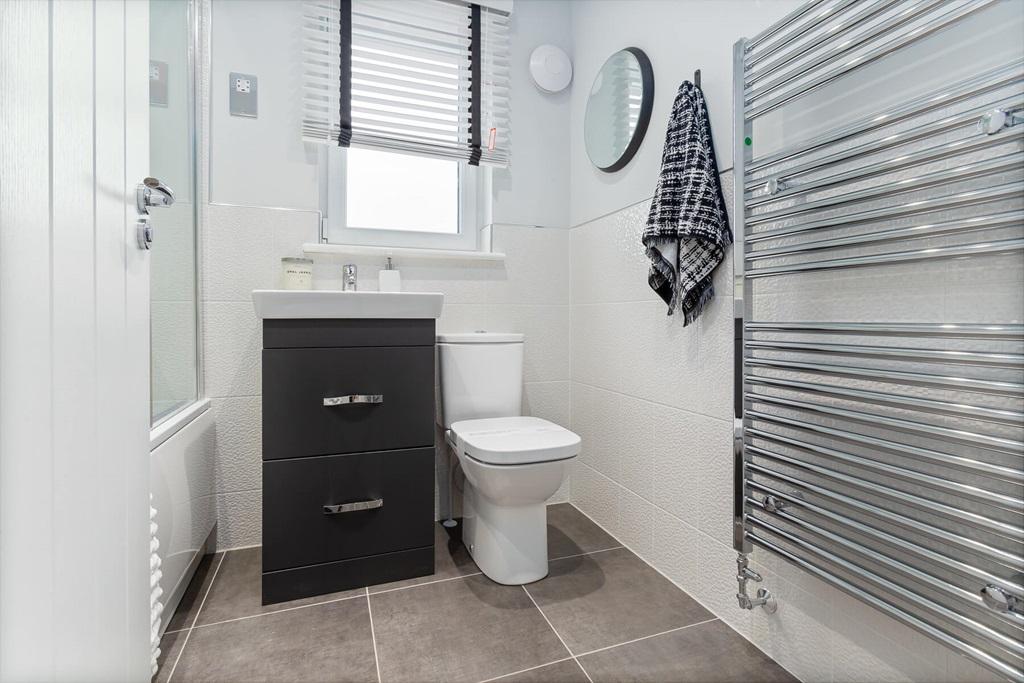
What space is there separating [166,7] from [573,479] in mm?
2172

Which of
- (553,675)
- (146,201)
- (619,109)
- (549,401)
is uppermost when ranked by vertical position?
(619,109)

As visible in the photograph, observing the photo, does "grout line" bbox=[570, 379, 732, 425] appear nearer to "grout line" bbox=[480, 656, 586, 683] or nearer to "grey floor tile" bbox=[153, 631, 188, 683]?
"grout line" bbox=[480, 656, 586, 683]

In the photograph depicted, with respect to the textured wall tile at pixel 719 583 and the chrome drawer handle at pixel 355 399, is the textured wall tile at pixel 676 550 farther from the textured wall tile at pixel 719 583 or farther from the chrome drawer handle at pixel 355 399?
the chrome drawer handle at pixel 355 399

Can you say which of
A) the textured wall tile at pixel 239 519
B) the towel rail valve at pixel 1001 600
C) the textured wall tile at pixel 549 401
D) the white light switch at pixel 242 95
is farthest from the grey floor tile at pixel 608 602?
the white light switch at pixel 242 95

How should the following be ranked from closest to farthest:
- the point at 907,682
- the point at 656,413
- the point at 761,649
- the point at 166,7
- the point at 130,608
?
the point at 130,608
the point at 907,682
the point at 761,649
the point at 166,7
the point at 656,413

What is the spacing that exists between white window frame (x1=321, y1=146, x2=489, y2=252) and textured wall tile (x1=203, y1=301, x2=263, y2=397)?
44 cm

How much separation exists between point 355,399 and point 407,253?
71 cm

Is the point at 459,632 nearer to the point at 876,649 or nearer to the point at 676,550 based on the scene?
the point at 676,550

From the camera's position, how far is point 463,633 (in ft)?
4.31

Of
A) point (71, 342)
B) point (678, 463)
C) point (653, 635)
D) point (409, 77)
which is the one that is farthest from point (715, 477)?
point (409, 77)

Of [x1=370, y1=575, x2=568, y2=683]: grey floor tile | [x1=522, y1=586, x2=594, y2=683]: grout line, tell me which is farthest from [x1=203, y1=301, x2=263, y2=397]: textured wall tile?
[x1=522, y1=586, x2=594, y2=683]: grout line

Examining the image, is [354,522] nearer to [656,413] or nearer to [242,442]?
[242,442]

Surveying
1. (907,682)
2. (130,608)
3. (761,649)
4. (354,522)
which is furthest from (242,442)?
(907,682)

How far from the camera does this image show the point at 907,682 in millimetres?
937
